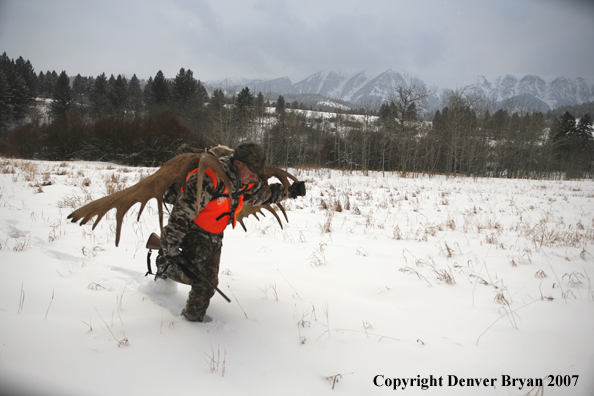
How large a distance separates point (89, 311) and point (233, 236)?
8.87 feet

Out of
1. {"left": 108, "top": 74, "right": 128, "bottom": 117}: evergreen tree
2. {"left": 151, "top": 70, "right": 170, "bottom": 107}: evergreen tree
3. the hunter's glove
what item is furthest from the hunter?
{"left": 108, "top": 74, "right": 128, "bottom": 117}: evergreen tree

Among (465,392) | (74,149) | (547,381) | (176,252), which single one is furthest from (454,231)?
(74,149)

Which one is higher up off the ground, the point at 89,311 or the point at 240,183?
the point at 240,183

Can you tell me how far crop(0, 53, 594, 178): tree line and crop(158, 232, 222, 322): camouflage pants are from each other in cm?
1892

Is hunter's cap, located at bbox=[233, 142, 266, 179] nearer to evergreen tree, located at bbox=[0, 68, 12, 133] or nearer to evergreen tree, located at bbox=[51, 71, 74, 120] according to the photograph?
evergreen tree, located at bbox=[0, 68, 12, 133]

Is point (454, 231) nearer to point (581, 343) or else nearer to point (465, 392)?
point (581, 343)

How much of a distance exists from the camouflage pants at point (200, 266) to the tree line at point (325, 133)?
1892cm

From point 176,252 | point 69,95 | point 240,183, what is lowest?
point 176,252

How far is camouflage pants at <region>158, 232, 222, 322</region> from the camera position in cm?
231

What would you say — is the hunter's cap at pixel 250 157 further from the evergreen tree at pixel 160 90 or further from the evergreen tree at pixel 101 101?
the evergreen tree at pixel 160 90

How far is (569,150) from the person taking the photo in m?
43.8

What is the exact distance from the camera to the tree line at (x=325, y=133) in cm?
2478

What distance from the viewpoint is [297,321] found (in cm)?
245

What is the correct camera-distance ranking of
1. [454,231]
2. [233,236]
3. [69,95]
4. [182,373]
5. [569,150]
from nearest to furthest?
[182,373] → [233,236] → [454,231] → [569,150] → [69,95]
